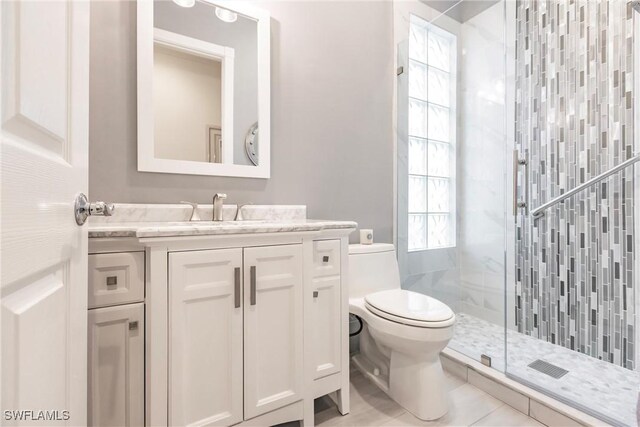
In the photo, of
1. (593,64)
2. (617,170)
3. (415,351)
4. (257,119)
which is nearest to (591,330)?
(617,170)

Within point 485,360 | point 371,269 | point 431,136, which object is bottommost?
point 485,360

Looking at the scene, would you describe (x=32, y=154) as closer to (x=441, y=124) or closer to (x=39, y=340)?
(x=39, y=340)

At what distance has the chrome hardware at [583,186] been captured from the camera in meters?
1.55

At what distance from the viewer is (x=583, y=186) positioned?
1.70 m

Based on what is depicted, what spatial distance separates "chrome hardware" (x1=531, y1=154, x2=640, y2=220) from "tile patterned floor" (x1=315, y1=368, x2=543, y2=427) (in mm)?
1161

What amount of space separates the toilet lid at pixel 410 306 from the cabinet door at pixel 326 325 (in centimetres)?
22

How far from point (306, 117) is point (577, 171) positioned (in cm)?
170

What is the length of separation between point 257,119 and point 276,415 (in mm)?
1383

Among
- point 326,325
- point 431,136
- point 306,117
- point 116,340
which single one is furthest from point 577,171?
point 116,340

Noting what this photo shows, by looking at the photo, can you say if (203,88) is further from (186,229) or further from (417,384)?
(417,384)

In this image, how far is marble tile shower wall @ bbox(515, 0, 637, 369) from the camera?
1.72 metres

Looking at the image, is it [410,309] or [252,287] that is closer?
[252,287]

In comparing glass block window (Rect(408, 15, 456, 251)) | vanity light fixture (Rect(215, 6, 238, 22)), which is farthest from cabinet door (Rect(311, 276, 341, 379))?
vanity light fixture (Rect(215, 6, 238, 22))

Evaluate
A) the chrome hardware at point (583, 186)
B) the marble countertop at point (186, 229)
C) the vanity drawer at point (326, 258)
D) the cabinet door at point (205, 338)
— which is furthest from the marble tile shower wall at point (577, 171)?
the cabinet door at point (205, 338)
